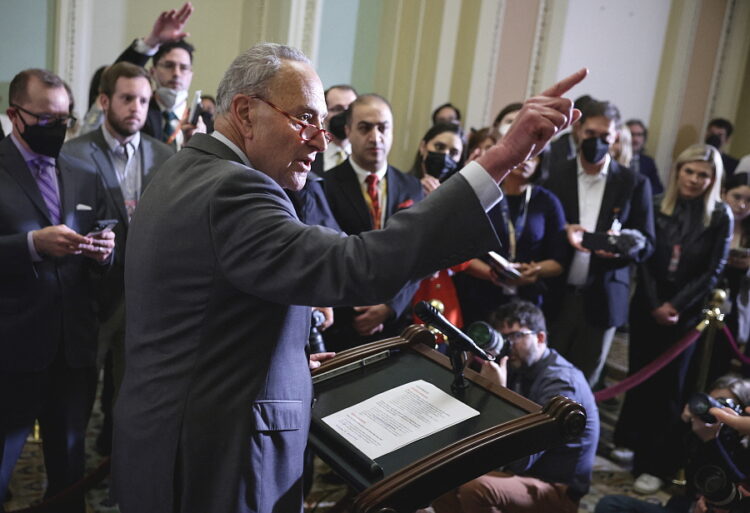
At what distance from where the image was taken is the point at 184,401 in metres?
1.41

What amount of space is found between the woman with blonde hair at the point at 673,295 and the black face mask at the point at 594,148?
1.54 feet

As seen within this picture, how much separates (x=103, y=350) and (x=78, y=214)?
2.41 ft

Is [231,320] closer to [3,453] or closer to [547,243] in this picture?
[3,453]

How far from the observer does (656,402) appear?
4078 mm

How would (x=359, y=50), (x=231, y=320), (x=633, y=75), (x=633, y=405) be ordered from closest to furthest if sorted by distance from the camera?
1. (x=231, y=320)
2. (x=633, y=405)
3. (x=359, y=50)
4. (x=633, y=75)

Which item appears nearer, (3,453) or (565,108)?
(565,108)

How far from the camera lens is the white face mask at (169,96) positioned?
154 inches

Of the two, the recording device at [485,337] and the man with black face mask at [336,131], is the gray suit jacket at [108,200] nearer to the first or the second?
the man with black face mask at [336,131]

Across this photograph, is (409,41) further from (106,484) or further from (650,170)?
(106,484)

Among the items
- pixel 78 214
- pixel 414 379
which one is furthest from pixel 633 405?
pixel 78 214

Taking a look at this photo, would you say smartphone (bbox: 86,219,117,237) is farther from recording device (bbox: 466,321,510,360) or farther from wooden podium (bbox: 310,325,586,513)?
recording device (bbox: 466,321,510,360)

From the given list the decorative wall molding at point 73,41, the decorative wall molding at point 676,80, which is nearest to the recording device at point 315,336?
the decorative wall molding at point 73,41

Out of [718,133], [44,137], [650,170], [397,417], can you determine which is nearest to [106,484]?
[44,137]

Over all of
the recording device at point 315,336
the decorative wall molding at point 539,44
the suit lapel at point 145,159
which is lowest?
the recording device at point 315,336
